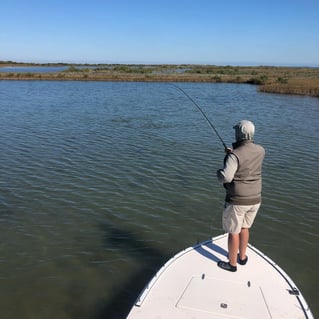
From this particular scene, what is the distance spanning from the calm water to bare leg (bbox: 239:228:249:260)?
63.2 inches

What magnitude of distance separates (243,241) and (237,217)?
0.58 m

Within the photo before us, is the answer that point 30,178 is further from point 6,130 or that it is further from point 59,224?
point 6,130

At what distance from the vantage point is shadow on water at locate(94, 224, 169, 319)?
6057 mm

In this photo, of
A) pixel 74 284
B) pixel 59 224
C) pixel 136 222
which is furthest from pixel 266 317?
pixel 59 224

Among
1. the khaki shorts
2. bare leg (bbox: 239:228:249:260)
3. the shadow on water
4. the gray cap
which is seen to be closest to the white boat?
bare leg (bbox: 239:228:249:260)

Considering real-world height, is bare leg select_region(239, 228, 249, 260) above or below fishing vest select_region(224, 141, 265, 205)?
below

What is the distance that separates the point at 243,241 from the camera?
19.1ft

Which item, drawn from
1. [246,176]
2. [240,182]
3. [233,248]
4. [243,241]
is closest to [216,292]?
[233,248]

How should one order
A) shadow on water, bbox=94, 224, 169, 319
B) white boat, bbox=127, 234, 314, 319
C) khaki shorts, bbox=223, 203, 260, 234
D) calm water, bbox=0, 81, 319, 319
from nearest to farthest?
1. white boat, bbox=127, 234, 314, 319
2. khaki shorts, bbox=223, 203, 260, 234
3. shadow on water, bbox=94, 224, 169, 319
4. calm water, bbox=0, 81, 319, 319

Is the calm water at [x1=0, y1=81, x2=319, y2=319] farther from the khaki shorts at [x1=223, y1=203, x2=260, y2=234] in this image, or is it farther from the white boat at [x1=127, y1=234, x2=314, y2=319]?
the khaki shorts at [x1=223, y1=203, x2=260, y2=234]

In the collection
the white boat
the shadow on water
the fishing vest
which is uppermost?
the fishing vest

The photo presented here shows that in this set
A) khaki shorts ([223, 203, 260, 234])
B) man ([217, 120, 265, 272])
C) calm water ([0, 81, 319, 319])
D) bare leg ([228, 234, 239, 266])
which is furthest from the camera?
calm water ([0, 81, 319, 319])

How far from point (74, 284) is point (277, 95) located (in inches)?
1413

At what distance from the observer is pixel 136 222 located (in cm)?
905
